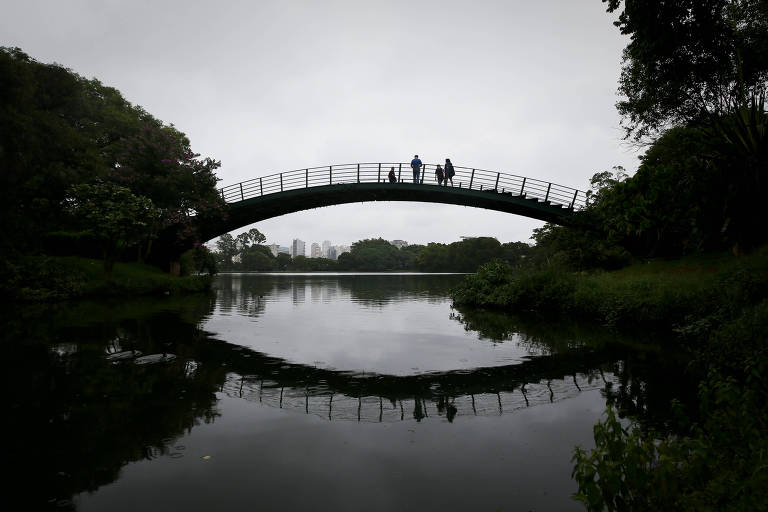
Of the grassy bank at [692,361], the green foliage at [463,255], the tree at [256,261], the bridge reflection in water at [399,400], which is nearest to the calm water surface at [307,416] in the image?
the bridge reflection in water at [399,400]

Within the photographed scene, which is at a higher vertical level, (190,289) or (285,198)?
(285,198)

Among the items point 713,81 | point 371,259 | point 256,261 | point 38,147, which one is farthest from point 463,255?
point 38,147

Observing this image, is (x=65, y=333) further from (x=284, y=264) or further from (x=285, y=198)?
(x=284, y=264)

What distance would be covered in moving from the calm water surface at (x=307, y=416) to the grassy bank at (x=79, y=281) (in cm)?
976

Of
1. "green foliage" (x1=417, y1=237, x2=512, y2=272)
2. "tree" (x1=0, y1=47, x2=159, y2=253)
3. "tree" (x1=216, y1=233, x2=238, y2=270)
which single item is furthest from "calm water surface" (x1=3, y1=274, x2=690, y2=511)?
"tree" (x1=216, y1=233, x2=238, y2=270)

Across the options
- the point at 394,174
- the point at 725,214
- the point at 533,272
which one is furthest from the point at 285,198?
A: the point at 725,214

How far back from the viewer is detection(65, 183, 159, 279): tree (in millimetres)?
22125

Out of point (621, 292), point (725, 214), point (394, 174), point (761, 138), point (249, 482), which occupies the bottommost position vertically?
point (249, 482)

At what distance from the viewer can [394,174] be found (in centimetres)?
2983

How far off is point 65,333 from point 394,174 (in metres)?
22.4

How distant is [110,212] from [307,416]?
2214 cm

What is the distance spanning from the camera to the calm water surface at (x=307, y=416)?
13.2ft

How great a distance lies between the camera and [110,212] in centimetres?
2233

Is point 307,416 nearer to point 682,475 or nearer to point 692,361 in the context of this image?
point 682,475
